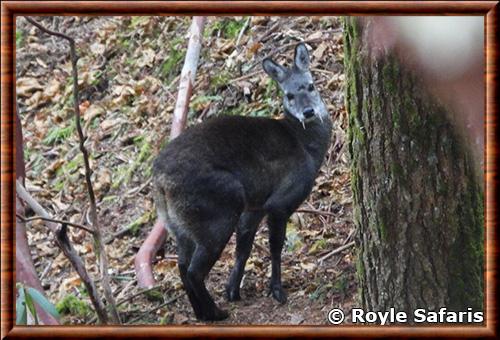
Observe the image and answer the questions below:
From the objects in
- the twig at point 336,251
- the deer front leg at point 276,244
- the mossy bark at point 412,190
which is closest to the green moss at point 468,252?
the mossy bark at point 412,190

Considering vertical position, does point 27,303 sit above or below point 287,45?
below

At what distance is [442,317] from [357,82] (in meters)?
A: 1.35

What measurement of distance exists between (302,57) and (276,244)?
1423 mm

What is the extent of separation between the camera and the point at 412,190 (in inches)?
187

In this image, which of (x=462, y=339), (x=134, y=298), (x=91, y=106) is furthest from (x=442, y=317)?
(x=91, y=106)

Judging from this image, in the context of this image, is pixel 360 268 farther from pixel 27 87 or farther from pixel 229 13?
pixel 27 87

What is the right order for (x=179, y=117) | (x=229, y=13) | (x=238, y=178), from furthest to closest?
(x=179, y=117) < (x=238, y=178) < (x=229, y=13)

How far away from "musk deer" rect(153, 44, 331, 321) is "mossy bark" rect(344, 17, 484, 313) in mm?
1243

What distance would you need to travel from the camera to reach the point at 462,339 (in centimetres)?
432

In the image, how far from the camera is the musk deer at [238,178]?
238 inches

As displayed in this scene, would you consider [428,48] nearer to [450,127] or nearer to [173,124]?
[450,127]

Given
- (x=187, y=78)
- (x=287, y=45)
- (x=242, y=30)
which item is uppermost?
(x=242, y=30)

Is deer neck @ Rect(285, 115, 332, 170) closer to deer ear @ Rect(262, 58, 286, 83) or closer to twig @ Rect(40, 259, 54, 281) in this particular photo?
deer ear @ Rect(262, 58, 286, 83)

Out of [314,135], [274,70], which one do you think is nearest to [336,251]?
[314,135]
